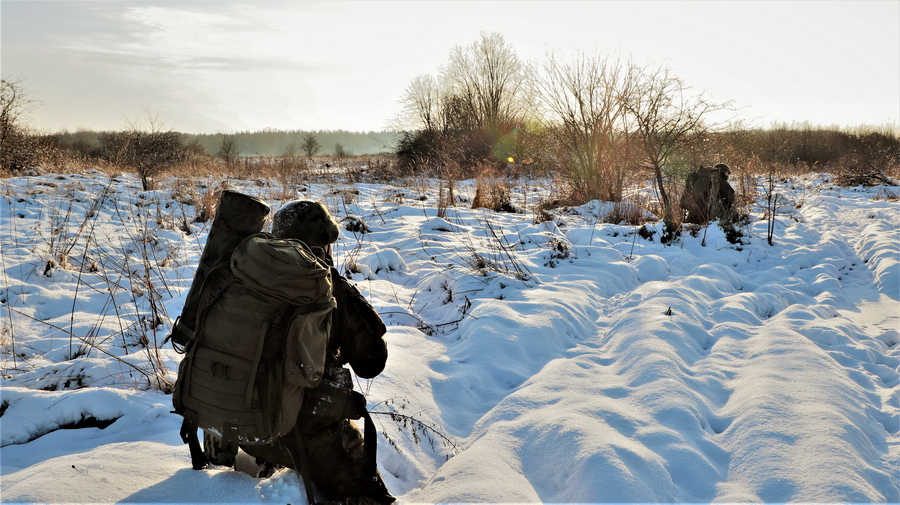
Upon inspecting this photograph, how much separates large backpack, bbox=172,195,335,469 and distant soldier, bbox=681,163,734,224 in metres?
7.63

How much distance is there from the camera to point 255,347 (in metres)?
1.53

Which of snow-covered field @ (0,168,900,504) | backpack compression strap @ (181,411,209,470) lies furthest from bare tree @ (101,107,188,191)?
backpack compression strap @ (181,411,209,470)

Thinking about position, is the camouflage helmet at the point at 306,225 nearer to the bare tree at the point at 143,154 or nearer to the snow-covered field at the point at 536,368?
the snow-covered field at the point at 536,368

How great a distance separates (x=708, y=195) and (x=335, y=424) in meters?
8.12

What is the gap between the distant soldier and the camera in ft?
25.3

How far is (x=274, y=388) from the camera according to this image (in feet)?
5.11

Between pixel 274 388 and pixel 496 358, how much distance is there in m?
2.23

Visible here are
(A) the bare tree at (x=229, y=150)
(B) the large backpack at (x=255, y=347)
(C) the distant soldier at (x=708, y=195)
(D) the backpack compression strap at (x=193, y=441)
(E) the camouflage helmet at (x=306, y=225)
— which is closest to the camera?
(B) the large backpack at (x=255, y=347)

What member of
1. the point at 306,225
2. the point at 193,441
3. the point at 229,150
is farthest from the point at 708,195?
the point at 229,150

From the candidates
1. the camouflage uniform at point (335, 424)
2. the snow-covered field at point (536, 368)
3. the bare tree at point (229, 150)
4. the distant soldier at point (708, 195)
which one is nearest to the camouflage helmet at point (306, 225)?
the camouflage uniform at point (335, 424)

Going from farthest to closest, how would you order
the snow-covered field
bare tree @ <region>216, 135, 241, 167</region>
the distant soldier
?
bare tree @ <region>216, 135, 241, 167</region> → the distant soldier → the snow-covered field

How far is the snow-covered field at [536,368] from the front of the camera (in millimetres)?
2082

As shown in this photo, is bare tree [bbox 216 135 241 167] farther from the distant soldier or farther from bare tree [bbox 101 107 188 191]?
the distant soldier

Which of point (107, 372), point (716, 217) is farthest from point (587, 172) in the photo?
point (107, 372)
